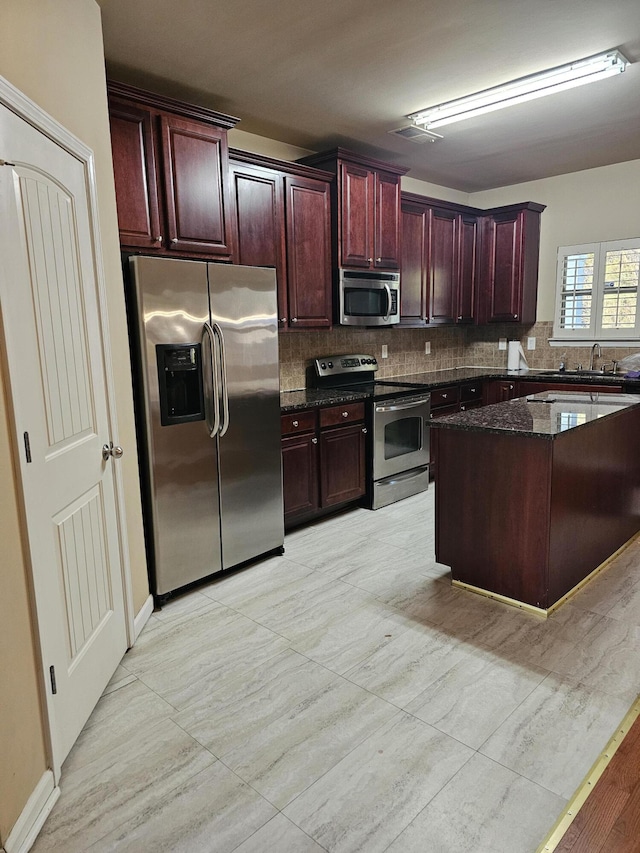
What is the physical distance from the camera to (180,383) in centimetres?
282

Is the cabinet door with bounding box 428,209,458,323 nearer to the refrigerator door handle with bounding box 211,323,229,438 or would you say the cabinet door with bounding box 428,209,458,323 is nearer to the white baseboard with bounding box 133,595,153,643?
the refrigerator door handle with bounding box 211,323,229,438

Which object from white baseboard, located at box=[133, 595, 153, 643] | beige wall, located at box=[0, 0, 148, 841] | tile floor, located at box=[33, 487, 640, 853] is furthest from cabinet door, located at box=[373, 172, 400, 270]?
white baseboard, located at box=[133, 595, 153, 643]

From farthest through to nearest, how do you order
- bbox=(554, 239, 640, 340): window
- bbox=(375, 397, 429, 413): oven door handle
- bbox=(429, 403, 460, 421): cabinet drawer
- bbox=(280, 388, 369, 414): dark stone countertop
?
bbox=(554, 239, 640, 340): window, bbox=(429, 403, 460, 421): cabinet drawer, bbox=(375, 397, 429, 413): oven door handle, bbox=(280, 388, 369, 414): dark stone countertop

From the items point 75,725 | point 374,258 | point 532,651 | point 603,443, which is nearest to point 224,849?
point 75,725

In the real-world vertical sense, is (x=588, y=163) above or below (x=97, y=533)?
above

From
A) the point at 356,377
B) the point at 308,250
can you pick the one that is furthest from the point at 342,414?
the point at 308,250

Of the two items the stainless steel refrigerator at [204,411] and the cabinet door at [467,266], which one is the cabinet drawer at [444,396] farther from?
the stainless steel refrigerator at [204,411]

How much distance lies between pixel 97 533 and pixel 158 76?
8.28 ft

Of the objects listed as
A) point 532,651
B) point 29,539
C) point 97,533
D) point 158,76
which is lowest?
point 532,651

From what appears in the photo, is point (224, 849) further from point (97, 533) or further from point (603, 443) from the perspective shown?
point (603, 443)

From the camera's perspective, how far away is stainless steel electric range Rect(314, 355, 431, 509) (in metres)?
4.25

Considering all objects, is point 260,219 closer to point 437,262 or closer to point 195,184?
point 195,184

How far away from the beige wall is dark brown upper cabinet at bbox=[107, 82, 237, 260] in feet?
1.16

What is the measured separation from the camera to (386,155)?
4629mm
